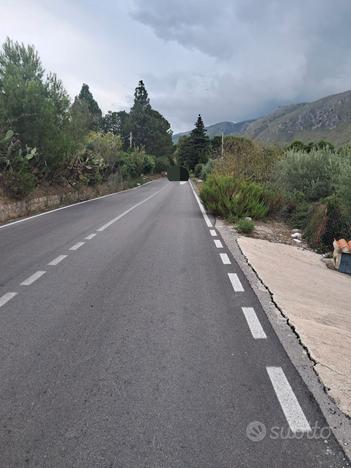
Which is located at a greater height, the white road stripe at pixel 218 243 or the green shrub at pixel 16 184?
the green shrub at pixel 16 184

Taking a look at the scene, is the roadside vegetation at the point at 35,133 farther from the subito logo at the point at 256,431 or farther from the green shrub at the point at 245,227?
the subito logo at the point at 256,431

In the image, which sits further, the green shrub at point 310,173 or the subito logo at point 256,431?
the green shrub at point 310,173

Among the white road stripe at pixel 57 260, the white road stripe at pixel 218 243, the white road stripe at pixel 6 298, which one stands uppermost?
the white road stripe at pixel 6 298

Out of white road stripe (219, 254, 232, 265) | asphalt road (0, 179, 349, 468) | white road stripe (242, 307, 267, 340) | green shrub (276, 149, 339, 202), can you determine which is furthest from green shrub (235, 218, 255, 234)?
white road stripe (242, 307, 267, 340)

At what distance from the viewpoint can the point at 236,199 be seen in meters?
13.7

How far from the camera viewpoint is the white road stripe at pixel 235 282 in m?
5.56

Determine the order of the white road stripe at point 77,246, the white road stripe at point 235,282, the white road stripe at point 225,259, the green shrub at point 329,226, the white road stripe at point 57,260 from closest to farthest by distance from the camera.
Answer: the white road stripe at point 235,282, the white road stripe at point 57,260, the white road stripe at point 225,259, the white road stripe at point 77,246, the green shrub at point 329,226

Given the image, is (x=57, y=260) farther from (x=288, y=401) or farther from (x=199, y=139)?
(x=199, y=139)

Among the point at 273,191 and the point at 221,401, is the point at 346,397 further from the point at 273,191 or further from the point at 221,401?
the point at 273,191

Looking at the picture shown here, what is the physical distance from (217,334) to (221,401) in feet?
3.92

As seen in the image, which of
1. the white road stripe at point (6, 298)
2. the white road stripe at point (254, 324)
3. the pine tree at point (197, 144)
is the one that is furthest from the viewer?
the pine tree at point (197, 144)

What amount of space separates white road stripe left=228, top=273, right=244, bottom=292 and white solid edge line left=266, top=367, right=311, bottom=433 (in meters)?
2.26

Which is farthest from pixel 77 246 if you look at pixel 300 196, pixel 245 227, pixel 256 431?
pixel 300 196

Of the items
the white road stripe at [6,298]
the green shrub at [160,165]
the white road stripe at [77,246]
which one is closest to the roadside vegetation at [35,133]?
the white road stripe at [77,246]
